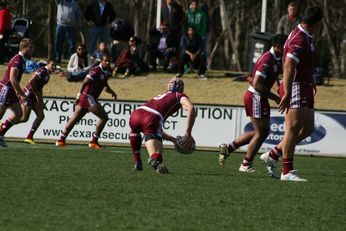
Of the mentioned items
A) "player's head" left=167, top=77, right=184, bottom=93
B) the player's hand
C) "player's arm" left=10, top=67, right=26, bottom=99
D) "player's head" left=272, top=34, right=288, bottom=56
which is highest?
"player's head" left=272, top=34, right=288, bottom=56

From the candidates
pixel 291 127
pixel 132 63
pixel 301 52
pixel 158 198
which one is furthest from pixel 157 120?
pixel 132 63

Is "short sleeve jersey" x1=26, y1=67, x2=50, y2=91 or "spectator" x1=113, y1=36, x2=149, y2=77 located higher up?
"short sleeve jersey" x1=26, y1=67, x2=50, y2=91

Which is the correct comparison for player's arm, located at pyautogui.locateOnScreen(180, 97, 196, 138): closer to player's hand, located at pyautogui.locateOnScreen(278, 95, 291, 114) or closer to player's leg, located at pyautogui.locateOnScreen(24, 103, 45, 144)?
player's hand, located at pyautogui.locateOnScreen(278, 95, 291, 114)

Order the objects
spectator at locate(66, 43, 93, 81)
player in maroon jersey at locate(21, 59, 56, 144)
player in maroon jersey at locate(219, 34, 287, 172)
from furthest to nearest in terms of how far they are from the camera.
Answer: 1. spectator at locate(66, 43, 93, 81)
2. player in maroon jersey at locate(21, 59, 56, 144)
3. player in maroon jersey at locate(219, 34, 287, 172)

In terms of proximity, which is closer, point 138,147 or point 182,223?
point 182,223

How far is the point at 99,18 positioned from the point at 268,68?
47.7 ft

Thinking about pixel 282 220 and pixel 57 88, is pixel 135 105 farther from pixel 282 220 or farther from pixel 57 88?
pixel 282 220

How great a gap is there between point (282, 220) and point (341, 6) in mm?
41468

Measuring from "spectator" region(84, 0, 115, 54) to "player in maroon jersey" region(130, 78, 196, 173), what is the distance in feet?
49.2

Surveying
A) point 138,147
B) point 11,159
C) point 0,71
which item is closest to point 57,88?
point 0,71

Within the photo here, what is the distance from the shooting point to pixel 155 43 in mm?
29641

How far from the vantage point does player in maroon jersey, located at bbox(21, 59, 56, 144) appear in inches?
842

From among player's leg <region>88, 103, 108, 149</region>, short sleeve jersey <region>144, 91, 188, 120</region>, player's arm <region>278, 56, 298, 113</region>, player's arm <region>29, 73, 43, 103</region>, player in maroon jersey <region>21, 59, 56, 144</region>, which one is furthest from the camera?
player's leg <region>88, 103, 108, 149</region>

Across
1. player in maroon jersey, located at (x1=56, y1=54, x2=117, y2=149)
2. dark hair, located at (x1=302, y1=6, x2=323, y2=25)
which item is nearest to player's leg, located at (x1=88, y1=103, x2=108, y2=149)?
player in maroon jersey, located at (x1=56, y1=54, x2=117, y2=149)
